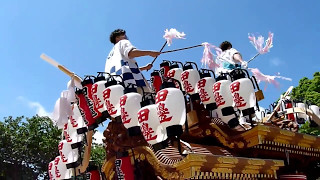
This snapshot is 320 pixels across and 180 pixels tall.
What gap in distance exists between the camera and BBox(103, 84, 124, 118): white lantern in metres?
4.91

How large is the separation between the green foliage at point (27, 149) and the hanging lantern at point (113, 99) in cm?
1583

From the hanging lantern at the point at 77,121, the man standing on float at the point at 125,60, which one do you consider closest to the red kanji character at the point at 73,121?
the hanging lantern at the point at 77,121

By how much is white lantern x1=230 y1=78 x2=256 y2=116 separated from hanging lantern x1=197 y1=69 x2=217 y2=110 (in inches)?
24.6

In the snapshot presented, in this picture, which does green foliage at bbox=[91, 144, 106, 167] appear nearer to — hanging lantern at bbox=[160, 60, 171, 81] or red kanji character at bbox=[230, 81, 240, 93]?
hanging lantern at bbox=[160, 60, 171, 81]

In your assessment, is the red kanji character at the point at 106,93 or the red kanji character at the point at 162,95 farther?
the red kanji character at the point at 106,93

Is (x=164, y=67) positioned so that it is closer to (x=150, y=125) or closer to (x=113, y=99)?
(x=113, y=99)

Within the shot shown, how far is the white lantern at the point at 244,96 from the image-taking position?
5285 millimetres

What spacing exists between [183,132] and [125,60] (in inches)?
54.7

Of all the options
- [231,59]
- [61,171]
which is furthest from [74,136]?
[231,59]

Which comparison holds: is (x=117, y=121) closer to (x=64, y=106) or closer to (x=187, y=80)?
(x=64, y=106)

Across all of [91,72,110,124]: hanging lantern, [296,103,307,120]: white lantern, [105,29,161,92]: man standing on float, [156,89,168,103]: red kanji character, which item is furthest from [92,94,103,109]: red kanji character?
[296,103,307,120]: white lantern

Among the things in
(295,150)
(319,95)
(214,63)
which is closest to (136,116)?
(214,63)

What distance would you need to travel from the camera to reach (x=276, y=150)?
6.29m

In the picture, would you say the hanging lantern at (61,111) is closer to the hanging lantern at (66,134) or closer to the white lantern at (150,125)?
the hanging lantern at (66,134)
